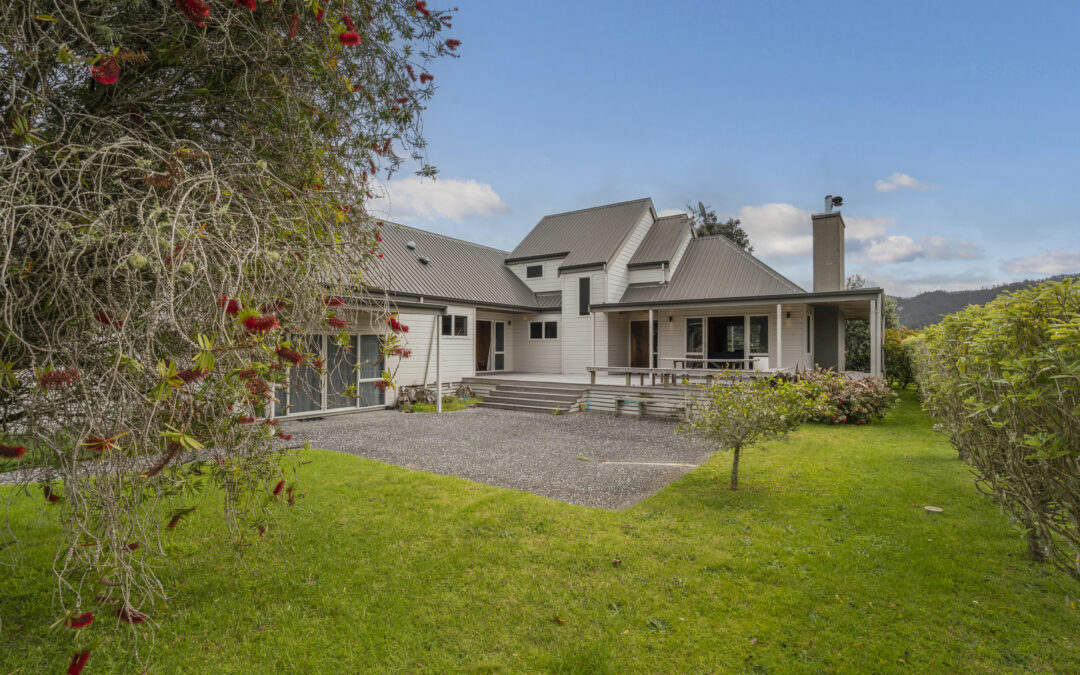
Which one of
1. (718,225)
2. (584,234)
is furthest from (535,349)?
(718,225)

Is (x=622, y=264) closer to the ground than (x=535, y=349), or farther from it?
farther from it

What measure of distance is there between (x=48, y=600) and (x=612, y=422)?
9.89m

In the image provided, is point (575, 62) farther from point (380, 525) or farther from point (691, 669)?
point (691, 669)

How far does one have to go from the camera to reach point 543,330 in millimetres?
19797

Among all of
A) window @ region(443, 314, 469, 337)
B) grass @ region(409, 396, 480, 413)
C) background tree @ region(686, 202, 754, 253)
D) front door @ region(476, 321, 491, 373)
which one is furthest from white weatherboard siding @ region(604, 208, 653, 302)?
background tree @ region(686, 202, 754, 253)

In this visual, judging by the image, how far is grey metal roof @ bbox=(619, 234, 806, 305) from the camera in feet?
51.7

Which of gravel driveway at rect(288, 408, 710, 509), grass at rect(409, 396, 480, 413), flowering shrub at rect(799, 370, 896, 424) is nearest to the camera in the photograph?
gravel driveway at rect(288, 408, 710, 509)

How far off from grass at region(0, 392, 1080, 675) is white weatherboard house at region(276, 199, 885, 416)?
743cm

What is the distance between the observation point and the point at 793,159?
14.6m

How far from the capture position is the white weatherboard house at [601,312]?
1351cm

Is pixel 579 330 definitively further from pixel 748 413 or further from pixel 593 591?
pixel 593 591

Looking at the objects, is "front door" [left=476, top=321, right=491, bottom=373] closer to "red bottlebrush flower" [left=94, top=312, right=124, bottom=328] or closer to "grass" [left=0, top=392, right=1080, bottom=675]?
"grass" [left=0, top=392, right=1080, bottom=675]

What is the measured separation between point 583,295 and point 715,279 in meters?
4.98

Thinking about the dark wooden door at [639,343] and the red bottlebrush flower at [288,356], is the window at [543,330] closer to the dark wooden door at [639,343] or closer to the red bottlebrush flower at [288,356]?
the dark wooden door at [639,343]
